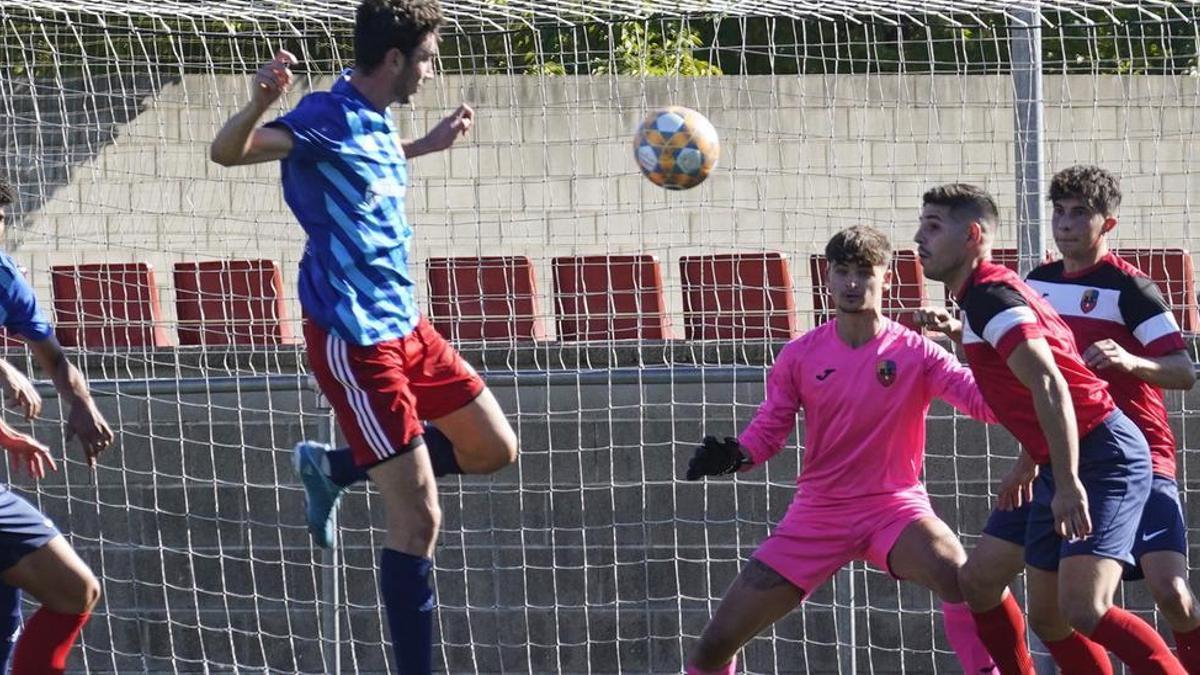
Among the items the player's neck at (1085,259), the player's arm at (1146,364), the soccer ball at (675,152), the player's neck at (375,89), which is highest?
the player's neck at (375,89)

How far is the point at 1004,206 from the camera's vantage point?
10516mm

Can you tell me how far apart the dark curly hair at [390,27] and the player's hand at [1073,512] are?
7.49 feet

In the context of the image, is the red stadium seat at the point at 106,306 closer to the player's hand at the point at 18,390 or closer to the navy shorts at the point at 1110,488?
the player's hand at the point at 18,390

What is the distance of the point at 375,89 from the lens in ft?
18.9

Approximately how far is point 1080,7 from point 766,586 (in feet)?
10.6

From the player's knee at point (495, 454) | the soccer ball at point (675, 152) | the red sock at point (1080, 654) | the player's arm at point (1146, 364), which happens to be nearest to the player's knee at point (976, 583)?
the red sock at point (1080, 654)

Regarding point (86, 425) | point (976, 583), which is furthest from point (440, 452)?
point (976, 583)

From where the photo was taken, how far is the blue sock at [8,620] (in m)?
6.24

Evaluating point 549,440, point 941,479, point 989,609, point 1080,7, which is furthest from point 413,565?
point 1080,7

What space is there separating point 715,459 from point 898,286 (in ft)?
9.10

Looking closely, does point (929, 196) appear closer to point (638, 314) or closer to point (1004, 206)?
point (638, 314)

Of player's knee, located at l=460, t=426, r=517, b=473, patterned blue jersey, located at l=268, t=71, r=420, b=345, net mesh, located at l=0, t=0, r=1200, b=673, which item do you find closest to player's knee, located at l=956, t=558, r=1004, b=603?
player's knee, located at l=460, t=426, r=517, b=473

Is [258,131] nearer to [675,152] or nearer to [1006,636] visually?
[675,152]

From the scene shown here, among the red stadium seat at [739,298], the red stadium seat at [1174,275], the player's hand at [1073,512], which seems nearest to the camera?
the player's hand at [1073,512]
